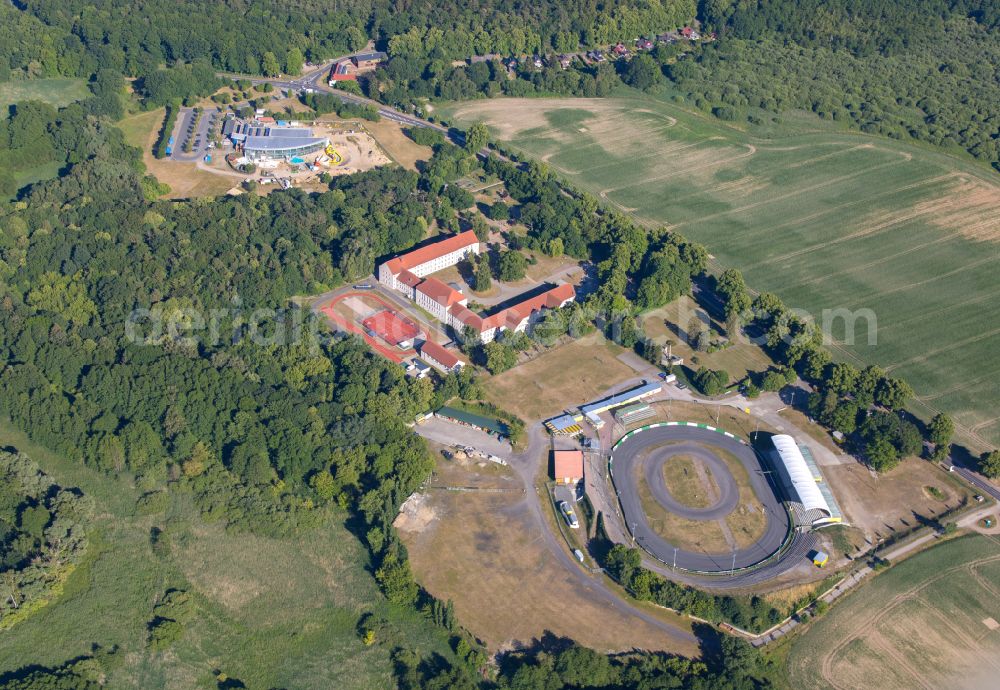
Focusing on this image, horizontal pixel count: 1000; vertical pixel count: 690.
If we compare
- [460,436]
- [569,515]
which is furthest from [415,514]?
[569,515]

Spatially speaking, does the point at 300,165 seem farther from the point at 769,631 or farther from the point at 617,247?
the point at 769,631

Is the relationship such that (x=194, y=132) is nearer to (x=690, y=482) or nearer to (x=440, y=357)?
(x=440, y=357)

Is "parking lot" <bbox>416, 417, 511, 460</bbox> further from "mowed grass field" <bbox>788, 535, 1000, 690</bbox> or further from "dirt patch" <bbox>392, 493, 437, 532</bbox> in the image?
"mowed grass field" <bbox>788, 535, 1000, 690</bbox>

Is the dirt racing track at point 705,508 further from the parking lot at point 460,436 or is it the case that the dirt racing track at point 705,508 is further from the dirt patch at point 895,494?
the parking lot at point 460,436

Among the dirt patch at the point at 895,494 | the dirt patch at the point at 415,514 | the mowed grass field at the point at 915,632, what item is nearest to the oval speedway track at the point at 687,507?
the dirt patch at the point at 895,494

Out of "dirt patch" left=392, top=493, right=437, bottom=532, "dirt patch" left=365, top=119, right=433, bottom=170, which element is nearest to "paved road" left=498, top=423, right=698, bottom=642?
"dirt patch" left=392, top=493, right=437, bottom=532
